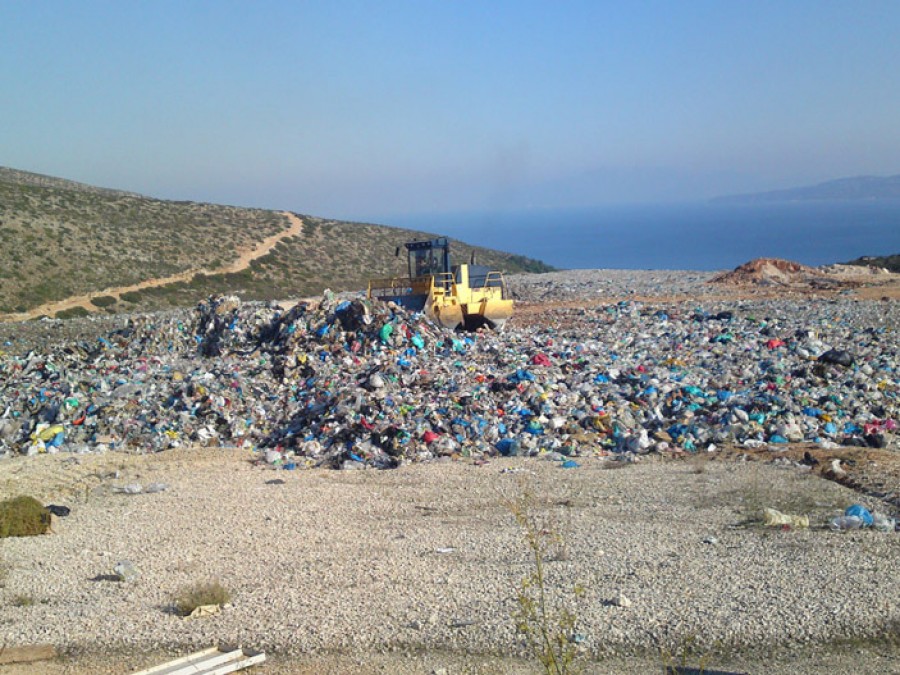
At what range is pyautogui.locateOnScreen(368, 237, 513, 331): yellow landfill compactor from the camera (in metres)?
18.7

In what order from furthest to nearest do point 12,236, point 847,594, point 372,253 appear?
point 372,253, point 12,236, point 847,594

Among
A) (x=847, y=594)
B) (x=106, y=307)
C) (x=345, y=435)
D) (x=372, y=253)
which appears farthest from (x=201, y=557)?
(x=372, y=253)

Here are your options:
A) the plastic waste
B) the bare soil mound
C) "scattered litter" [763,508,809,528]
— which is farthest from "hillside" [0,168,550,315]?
the plastic waste

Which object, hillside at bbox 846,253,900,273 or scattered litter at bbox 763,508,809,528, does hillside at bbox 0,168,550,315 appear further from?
scattered litter at bbox 763,508,809,528

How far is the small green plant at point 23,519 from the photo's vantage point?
25.7ft

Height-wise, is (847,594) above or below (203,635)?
above

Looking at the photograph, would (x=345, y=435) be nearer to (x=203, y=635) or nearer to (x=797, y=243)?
(x=203, y=635)

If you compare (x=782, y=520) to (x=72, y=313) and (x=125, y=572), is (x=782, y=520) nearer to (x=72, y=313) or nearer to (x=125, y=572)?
(x=125, y=572)

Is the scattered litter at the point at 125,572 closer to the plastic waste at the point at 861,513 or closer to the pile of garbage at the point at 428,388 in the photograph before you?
the pile of garbage at the point at 428,388

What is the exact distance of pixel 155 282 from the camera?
37.7m

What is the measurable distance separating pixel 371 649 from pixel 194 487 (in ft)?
15.5

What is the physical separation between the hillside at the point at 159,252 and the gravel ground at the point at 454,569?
2538 centimetres

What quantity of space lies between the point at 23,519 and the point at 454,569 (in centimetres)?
423

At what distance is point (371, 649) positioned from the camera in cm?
534
